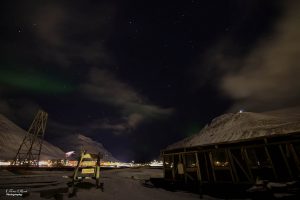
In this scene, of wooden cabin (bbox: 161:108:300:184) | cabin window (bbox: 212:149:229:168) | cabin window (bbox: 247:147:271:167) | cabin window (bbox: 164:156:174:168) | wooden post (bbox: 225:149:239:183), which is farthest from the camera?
cabin window (bbox: 164:156:174:168)

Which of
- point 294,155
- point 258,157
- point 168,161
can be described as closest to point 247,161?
point 258,157

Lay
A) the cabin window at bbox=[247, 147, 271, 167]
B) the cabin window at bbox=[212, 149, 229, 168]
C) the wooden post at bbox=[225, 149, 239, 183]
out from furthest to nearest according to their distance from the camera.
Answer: the cabin window at bbox=[212, 149, 229, 168], the wooden post at bbox=[225, 149, 239, 183], the cabin window at bbox=[247, 147, 271, 167]

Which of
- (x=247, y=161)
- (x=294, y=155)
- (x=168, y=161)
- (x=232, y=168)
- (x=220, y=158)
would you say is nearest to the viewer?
(x=294, y=155)

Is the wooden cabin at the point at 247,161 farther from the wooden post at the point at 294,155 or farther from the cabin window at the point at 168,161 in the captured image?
the cabin window at the point at 168,161

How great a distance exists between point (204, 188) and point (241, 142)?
4780 mm

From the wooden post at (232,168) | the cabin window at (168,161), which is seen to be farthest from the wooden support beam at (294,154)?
the cabin window at (168,161)

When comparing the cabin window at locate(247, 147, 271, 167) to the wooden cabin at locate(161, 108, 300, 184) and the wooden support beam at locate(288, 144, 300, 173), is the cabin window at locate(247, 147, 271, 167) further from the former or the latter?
the wooden support beam at locate(288, 144, 300, 173)

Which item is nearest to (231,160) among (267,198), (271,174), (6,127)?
(271,174)

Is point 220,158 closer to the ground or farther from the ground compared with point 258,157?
farther from the ground

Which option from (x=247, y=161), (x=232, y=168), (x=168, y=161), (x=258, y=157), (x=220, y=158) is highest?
(x=220, y=158)

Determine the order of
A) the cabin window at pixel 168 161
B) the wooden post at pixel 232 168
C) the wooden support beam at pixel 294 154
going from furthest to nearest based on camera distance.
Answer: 1. the cabin window at pixel 168 161
2. the wooden post at pixel 232 168
3. the wooden support beam at pixel 294 154

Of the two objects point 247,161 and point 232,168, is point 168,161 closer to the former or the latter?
point 232,168

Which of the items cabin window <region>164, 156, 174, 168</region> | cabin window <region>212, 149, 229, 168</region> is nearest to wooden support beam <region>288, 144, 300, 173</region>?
cabin window <region>212, 149, 229, 168</region>

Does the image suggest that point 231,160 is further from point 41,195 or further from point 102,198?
point 41,195
